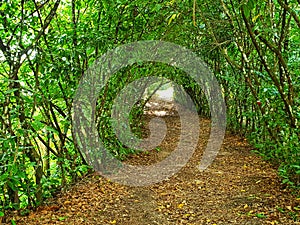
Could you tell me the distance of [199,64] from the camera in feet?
29.6

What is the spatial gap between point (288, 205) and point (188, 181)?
1.66 m

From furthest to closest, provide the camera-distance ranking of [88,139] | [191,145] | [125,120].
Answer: [191,145]
[125,120]
[88,139]

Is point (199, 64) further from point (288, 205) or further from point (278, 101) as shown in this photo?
point (288, 205)

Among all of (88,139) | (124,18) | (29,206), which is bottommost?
(29,206)

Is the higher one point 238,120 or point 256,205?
point 238,120

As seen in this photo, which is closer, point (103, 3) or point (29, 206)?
point (29, 206)

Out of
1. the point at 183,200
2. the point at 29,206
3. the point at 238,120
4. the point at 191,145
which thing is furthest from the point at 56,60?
the point at 238,120

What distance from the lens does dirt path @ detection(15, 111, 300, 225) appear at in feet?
11.2

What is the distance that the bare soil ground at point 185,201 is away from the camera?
3.40 meters

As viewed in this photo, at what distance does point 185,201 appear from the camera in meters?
4.06

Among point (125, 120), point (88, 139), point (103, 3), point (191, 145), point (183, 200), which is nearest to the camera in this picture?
point (183, 200)

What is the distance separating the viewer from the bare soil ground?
3.40m

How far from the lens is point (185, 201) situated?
13.3 feet

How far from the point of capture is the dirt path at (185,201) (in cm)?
341
